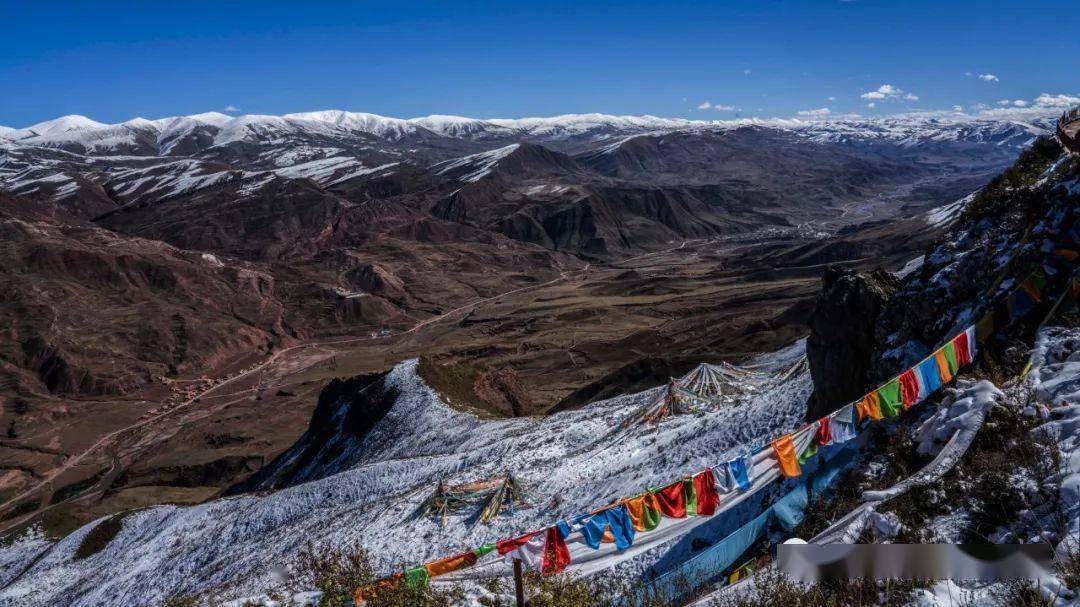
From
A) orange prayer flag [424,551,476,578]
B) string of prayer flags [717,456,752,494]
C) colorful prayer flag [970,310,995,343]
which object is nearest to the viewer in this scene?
orange prayer flag [424,551,476,578]

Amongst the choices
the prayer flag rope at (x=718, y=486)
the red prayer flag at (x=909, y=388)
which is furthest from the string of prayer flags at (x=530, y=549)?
the red prayer flag at (x=909, y=388)

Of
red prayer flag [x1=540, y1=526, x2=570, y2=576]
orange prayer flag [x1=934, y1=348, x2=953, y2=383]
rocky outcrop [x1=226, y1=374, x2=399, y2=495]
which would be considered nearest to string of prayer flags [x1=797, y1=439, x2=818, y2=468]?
orange prayer flag [x1=934, y1=348, x2=953, y2=383]

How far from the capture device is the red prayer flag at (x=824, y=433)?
993cm

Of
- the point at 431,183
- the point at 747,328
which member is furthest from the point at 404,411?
the point at 431,183

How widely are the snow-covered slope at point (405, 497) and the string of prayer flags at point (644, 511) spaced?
5043 mm

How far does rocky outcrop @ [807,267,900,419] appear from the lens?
47.4ft

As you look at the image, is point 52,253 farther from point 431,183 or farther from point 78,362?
point 431,183

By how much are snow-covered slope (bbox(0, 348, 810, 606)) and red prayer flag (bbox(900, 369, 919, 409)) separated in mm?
5837

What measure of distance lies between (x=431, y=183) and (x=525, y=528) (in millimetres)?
157725

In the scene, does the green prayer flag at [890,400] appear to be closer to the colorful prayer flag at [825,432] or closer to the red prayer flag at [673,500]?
the colorful prayer flag at [825,432]

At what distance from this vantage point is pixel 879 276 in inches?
611

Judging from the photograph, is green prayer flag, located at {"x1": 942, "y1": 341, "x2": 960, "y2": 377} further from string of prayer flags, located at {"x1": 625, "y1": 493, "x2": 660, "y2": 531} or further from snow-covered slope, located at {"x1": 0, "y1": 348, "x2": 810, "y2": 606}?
snow-covered slope, located at {"x1": 0, "y1": 348, "x2": 810, "y2": 606}

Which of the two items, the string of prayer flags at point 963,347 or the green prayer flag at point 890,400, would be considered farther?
the string of prayer flags at point 963,347

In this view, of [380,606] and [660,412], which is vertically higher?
[380,606]
